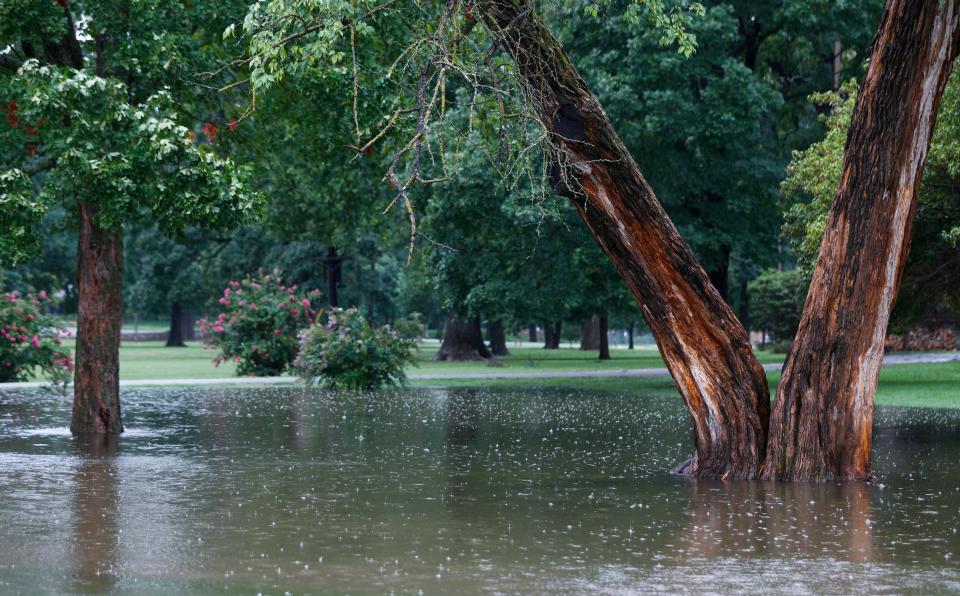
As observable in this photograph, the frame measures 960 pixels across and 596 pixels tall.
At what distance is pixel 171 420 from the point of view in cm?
2086

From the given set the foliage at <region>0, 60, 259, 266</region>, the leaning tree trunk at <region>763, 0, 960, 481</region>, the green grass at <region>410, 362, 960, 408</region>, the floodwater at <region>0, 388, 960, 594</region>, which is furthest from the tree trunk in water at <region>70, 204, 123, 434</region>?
the green grass at <region>410, 362, 960, 408</region>

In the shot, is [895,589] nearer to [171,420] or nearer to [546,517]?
[546,517]

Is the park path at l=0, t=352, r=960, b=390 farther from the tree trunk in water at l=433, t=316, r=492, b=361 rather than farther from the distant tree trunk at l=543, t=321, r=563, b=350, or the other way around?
the distant tree trunk at l=543, t=321, r=563, b=350

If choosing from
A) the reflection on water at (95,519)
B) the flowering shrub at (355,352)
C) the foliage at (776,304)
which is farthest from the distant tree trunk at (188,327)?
the reflection on water at (95,519)

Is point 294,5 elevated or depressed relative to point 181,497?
elevated

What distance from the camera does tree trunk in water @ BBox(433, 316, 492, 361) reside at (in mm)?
51844

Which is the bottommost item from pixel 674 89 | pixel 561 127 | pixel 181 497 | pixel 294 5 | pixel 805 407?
pixel 181 497

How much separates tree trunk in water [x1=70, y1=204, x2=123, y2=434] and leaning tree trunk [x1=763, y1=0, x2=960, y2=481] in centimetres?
1014

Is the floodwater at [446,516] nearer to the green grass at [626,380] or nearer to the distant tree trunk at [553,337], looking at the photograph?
the green grass at [626,380]

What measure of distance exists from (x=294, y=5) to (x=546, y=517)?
5.48 metres

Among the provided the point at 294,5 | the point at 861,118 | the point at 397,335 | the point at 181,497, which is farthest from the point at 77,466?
the point at 397,335

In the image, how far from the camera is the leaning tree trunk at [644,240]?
12.7 m

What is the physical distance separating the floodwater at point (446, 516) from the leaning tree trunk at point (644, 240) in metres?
1.09

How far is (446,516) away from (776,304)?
39.6 meters
